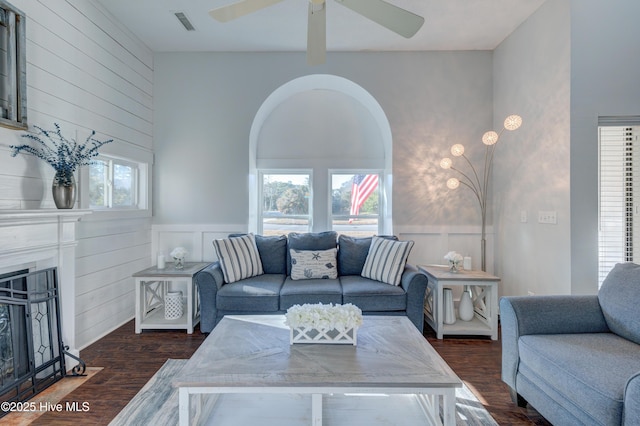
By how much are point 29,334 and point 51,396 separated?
0.43 m

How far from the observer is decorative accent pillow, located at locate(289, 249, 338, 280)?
11.0ft

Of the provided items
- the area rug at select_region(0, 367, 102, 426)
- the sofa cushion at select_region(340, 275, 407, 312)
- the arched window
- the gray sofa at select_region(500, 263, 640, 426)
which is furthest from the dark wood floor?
the arched window

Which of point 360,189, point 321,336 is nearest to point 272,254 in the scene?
point 360,189

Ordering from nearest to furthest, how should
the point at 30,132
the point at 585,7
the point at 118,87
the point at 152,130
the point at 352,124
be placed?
1. the point at 30,132
2. the point at 585,7
3. the point at 118,87
4. the point at 152,130
5. the point at 352,124

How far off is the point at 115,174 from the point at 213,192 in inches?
39.3

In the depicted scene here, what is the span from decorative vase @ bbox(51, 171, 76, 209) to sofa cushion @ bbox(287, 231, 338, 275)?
196cm

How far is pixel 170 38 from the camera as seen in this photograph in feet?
11.6

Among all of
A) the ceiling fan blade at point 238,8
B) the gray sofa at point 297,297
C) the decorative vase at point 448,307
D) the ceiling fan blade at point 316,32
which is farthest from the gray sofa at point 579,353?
the ceiling fan blade at point 238,8

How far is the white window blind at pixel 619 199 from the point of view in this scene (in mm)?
2650

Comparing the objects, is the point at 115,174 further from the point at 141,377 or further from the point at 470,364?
the point at 470,364

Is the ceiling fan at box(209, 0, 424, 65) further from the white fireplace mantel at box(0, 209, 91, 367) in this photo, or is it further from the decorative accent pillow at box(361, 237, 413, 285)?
the decorative accent pillow at box(361, 237, 413, 285)

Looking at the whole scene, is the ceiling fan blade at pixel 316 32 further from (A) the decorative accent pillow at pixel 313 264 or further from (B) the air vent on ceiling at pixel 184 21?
(A) the decorative accent pillow at pixel 313 264

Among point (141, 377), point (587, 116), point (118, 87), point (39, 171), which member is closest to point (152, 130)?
point (118, 87)

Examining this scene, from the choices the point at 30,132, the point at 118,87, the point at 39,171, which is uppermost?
the point at 118,87
